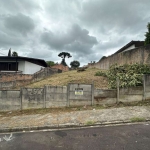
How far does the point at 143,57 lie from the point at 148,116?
5293 millimetres

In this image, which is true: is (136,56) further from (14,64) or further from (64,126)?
(14,64)

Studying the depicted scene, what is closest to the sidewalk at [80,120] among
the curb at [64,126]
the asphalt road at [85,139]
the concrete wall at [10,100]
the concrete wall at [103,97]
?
the curb at [64,126]

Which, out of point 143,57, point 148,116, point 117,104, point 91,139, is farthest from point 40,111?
point 143,57


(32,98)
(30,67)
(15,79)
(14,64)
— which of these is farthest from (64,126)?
(14,64)

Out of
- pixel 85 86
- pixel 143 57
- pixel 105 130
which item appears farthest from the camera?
pixel 143 57

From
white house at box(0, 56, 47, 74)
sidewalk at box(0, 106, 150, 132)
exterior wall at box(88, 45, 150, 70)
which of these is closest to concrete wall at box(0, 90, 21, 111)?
sidewalk at box(0, 106, 150, 132)

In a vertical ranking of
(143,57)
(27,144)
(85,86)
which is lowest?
(27,144)

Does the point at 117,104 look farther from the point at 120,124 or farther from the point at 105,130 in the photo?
the point at 105,130

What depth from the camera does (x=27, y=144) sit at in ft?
10.5

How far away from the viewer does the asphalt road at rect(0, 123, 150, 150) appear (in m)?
2.95

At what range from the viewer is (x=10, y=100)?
6.33 meters

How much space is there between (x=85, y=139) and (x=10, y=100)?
4852 millimetres

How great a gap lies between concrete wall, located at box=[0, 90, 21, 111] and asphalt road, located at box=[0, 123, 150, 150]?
2553mm

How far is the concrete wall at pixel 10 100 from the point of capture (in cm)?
631
